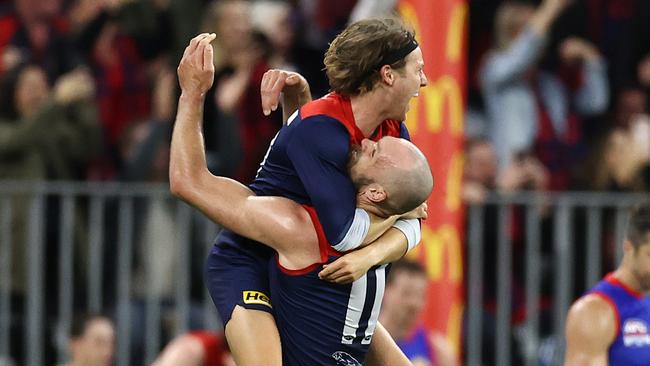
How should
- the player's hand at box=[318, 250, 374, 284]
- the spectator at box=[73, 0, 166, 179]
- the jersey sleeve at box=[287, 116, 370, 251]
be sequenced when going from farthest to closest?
1. the spectator at box=[73, 0, 166, 179]
2. the player's hand at box=[318, 250, 374, 284]
3. the jersey sleeve at box=[287, 116, 370, 251]

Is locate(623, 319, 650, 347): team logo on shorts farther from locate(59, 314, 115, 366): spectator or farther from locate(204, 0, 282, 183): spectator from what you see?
locate(59, 314, 115, 366): spectator

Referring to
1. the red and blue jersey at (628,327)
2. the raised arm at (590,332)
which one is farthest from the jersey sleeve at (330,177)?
the red and blue jersey at (628,327)

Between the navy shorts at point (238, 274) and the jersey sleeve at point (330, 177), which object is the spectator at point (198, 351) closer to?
the navy shorts at point (238, 274)

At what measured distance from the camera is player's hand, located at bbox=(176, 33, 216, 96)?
6.64 metres

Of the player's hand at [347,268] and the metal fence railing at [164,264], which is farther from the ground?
the player's hand at [347,268]

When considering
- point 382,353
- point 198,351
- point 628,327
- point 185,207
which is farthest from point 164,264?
point 382,353

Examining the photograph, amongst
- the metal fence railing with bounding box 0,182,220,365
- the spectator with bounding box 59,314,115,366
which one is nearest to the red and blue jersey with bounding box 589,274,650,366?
the metal fence railing with bounding box 0,182,220,365

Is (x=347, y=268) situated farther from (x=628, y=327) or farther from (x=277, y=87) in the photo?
(x=628, y=327)

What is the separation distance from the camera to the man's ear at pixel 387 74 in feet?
21.0

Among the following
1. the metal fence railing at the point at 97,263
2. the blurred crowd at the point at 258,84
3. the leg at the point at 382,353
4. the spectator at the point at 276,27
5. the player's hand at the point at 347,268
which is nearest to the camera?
the player's hand at the point at 347,268

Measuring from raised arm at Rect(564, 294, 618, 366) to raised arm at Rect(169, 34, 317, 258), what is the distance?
250 cm

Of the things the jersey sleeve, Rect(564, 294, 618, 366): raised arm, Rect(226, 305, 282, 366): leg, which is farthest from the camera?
Rect(564, 294, 618, 366): raised arm

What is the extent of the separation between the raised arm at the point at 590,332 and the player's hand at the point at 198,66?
109 inches

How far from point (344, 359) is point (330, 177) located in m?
0.80
